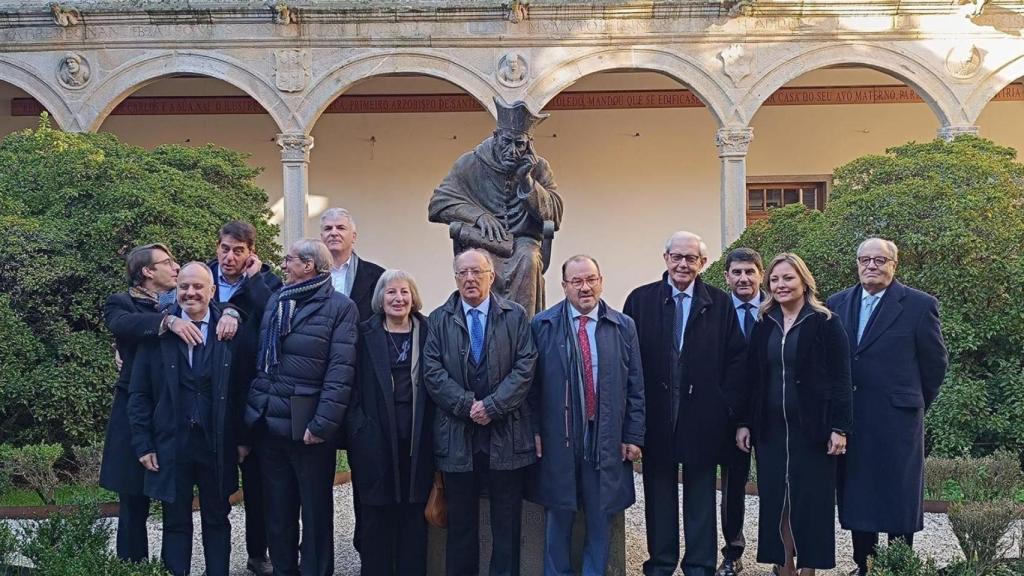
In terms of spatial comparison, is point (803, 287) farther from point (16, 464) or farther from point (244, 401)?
point (16, 464)

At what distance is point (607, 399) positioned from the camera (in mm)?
4500

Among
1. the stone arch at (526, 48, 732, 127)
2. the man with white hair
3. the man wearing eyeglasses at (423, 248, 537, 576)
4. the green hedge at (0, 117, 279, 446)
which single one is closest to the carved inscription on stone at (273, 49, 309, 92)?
the stone arch at (526, 48, 732, 127)

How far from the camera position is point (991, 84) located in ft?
47.0

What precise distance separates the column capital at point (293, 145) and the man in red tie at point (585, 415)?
1037cm

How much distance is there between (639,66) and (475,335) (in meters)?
10.5

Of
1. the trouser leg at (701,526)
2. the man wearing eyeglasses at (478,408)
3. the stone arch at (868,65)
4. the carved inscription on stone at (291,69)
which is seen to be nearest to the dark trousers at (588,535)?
the man wearing eyeglasses at (478,408)

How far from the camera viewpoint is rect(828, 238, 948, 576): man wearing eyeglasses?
15.2 feet

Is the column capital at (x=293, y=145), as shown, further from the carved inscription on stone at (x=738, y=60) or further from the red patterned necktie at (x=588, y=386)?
the red patterned necktie at (x=588, y=386)

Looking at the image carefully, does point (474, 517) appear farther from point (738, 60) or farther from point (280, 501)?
point (738, 60)

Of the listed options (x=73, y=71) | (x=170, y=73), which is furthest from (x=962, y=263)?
(x=73, y=71)

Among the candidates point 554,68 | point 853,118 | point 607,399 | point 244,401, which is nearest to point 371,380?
point 244,401

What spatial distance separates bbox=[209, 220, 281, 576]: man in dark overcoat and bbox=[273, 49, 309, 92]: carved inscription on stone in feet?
31.3

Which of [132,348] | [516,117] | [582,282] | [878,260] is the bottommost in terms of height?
[132,348]

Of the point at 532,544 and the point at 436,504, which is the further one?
the point at 532,544
